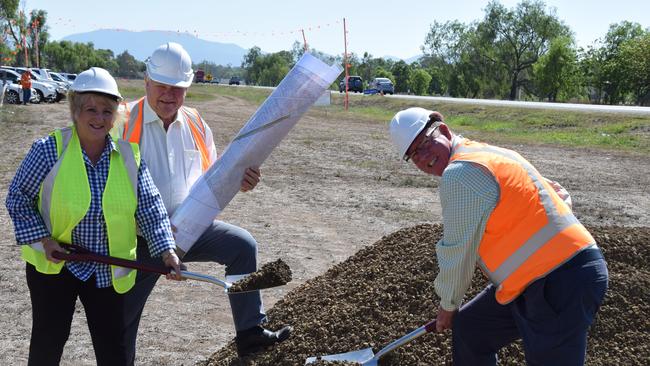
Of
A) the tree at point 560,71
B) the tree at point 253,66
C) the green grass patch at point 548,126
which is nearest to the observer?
the green grass patch at point 548,126

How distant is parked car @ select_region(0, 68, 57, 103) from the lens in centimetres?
3018

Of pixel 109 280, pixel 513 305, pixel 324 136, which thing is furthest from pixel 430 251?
pixel 324 136

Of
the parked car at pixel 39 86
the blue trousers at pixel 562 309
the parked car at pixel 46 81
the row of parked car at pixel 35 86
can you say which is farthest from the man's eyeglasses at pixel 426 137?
the parked car at pixel 46 81

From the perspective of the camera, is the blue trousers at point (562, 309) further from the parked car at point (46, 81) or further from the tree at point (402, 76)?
the tree at point (402, 76)

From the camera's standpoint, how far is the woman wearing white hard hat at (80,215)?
3.02m

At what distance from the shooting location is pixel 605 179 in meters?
12.9

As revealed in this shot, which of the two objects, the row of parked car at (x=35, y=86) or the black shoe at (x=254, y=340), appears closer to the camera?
the black shoe at (x=254, y=340)

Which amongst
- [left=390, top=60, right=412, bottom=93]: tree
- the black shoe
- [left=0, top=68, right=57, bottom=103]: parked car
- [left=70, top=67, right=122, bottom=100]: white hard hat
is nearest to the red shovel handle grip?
[left=70, top=67, right=122, bottom=100]: white hard hat

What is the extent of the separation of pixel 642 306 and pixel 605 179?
30.5 ft

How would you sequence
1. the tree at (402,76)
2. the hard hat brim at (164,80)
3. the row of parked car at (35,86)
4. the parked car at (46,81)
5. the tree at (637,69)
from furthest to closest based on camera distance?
the tree at (402,76) → the tree at (637,69) → the parked car at (46,81) → the row of parked car at (35,86) → the hard hat brim at (164,80)

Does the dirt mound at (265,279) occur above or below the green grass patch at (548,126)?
above

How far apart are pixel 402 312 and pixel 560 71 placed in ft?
169

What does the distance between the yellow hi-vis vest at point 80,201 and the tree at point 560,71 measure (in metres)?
52.7

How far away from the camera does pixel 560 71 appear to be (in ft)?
171
